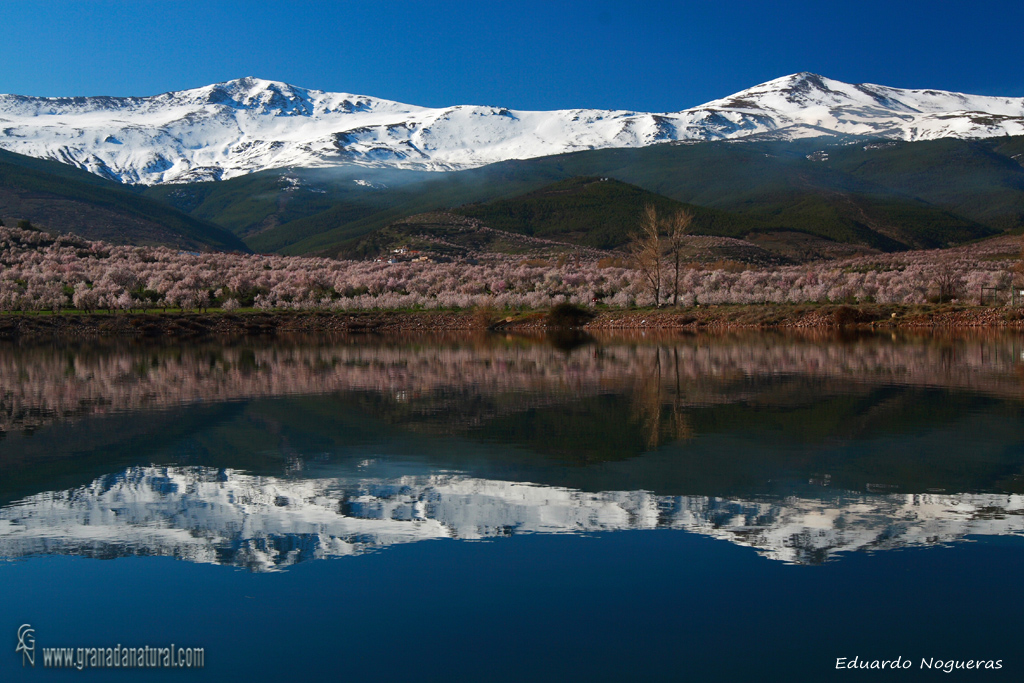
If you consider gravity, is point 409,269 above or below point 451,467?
above

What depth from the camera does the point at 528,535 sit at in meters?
6.94

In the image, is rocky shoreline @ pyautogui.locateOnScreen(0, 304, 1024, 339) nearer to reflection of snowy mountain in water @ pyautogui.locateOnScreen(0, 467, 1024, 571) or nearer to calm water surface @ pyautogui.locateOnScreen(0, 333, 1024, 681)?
calm water surface @ pyautogui.locateOnScreen(0, 333, 1024, 681)

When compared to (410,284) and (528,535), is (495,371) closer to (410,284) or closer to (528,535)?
(528,535)

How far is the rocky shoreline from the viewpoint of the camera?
40.0 m

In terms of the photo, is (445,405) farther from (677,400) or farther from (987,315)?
(987,315)

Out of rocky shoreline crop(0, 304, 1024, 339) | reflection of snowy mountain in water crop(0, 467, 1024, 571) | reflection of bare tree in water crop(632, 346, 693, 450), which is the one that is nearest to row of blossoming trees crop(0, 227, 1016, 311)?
rocky shoreline crop(0, 304, 1024, 339)

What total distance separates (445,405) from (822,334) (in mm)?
24606

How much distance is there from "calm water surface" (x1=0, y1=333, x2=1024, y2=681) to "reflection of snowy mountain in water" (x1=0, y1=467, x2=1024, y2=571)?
34mm

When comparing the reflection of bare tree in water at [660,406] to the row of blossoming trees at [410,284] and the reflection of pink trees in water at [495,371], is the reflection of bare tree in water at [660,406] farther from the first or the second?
the row of blossoming trees at [410,284]

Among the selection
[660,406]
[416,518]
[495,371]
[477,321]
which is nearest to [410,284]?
[477,321]

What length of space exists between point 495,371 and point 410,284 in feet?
144

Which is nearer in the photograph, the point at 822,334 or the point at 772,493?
the point at 772,493

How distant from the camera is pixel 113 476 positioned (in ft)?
31.3

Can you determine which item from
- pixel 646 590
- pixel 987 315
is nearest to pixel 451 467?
pixel 646 590
